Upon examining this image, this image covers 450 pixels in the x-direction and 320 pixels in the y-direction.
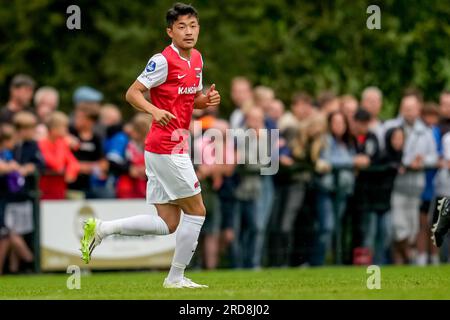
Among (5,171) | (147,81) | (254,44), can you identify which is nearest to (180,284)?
(147,81)

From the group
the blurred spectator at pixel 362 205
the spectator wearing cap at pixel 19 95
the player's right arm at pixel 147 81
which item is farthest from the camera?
the blurred spectator at pixel 362 205

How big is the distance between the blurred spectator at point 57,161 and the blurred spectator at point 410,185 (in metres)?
4.47

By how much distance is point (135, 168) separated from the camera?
1870 centimetres

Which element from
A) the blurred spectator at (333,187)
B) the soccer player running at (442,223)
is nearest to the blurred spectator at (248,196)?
the blurred spectator at (333,187)

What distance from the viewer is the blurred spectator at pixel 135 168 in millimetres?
18609

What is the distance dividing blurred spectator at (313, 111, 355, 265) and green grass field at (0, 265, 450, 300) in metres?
3.32

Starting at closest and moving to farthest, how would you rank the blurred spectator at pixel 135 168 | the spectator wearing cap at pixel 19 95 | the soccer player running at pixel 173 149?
1. the soccer player running at pixel 173 149
2. the blurred spectator at pixel 135 168
3. the spectator wearing cap at pixel 19 95

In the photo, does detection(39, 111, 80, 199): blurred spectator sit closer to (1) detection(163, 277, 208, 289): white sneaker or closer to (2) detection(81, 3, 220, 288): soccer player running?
(2) detection(81, 3, 220, 288): soccer player running

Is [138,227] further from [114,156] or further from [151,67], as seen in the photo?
[114,156]

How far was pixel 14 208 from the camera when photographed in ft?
59.3

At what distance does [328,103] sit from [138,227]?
8.49m

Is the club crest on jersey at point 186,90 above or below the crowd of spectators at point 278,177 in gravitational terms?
above

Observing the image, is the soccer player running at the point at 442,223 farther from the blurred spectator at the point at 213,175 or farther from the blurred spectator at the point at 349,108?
the blurred spectator at the point at 349,108

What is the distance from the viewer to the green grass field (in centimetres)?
1121
